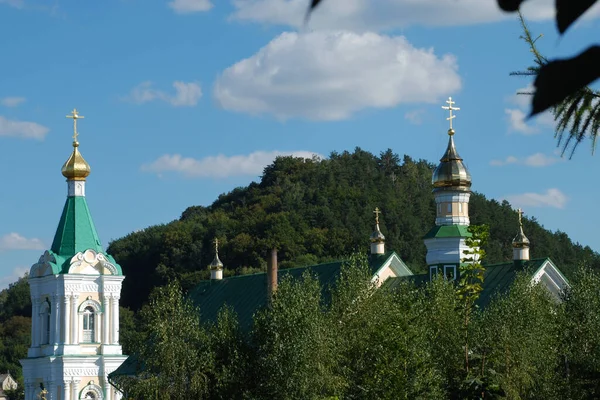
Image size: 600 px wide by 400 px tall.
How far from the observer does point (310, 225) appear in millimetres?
68625

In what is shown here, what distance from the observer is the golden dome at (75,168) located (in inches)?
1581

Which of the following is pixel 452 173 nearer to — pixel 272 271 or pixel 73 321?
pixel 272 271

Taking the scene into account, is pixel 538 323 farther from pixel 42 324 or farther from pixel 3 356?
pixel 3 356

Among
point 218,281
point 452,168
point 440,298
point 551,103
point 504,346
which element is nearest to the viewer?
point 551,103

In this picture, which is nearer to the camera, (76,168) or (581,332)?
(581,332)

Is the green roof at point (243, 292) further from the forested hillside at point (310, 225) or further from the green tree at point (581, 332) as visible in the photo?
the forested hillside at point (310, 225)

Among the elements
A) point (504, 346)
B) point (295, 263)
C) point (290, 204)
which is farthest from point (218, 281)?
point (290, 204)

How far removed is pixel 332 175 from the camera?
254ft

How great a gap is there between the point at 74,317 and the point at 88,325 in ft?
2.45

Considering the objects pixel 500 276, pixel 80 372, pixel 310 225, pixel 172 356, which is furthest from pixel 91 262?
pixel 310 225

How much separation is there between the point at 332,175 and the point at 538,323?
5487 cm

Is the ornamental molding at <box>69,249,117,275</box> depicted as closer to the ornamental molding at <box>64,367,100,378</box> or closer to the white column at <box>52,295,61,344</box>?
the white column at <box>52,295,61,344</box>

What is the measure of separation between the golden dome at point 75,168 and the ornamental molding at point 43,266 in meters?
3.13

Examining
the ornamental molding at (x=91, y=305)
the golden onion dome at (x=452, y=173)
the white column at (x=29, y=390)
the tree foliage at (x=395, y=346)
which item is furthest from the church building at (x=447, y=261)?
the white column at (x=29, y=390)
